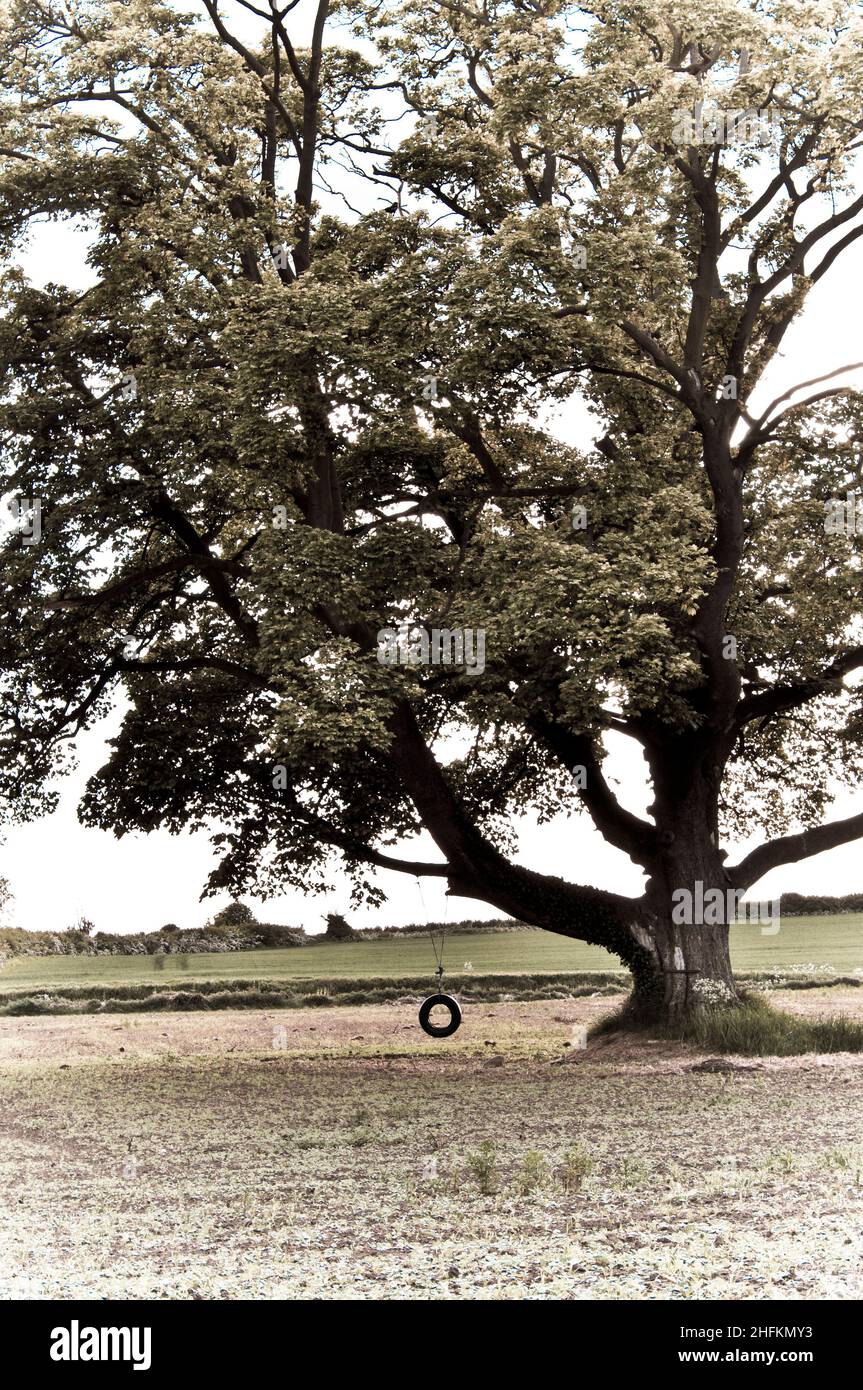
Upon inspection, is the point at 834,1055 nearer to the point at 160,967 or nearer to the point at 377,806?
the point at 377,806

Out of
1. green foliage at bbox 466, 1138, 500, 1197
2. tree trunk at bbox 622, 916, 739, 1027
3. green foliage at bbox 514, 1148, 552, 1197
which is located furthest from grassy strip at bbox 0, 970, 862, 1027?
green foliage at bbox 514, 1148, 552, 1197

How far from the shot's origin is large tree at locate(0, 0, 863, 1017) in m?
18.4

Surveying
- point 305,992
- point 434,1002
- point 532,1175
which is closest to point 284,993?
point 305,992

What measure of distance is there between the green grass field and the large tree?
19132 mm

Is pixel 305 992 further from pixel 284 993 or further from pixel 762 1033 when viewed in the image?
pixel 762 1033

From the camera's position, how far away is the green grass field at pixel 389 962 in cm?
4212

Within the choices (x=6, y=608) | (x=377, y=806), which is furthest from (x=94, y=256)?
(x=377, y=806)

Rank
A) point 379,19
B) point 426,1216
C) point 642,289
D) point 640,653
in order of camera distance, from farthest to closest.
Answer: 1. point 379,19
2. point 642,289
3. point 640,653
4. point 426,1216

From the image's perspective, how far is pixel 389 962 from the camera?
46.4 m

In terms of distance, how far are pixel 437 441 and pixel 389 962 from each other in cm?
2793

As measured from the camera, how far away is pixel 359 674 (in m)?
18.0

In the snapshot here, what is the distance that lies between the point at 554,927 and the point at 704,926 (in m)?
2.42

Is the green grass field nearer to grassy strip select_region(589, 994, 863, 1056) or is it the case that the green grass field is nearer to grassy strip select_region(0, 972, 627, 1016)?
grassy strip select_region(0, 972, 627, 1016)

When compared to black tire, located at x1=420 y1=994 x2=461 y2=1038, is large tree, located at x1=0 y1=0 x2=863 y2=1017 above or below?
above
